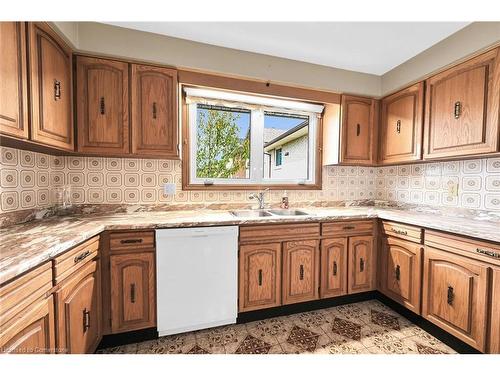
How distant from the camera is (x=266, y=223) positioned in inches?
70.6

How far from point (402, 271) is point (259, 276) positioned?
1.25m

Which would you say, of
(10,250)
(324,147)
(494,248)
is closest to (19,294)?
(10,250)

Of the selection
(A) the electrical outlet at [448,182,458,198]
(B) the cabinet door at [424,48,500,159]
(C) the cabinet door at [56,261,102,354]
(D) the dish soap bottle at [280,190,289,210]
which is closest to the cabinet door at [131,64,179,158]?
(C) the cabinet door at [56,261,102,354]

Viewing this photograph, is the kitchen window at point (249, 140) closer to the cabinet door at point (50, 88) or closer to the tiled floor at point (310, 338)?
the cabinet door at point (50, 88)

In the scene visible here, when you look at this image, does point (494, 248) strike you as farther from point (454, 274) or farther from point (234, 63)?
point (234, 63)

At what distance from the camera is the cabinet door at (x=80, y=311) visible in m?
1.06

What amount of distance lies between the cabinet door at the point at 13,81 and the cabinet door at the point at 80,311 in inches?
32.5

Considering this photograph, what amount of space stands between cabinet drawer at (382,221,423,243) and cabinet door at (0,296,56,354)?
238 centimetres

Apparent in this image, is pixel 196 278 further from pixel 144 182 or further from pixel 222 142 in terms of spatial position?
pixel 222 142

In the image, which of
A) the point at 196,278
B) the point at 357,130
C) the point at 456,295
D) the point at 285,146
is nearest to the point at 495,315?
the point at 456,295

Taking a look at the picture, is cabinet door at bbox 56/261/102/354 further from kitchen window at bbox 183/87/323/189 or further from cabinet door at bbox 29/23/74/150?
kitchen window at bbox 183/87/323/189

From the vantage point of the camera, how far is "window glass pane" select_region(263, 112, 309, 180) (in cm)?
252

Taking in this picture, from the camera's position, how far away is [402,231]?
188cm
